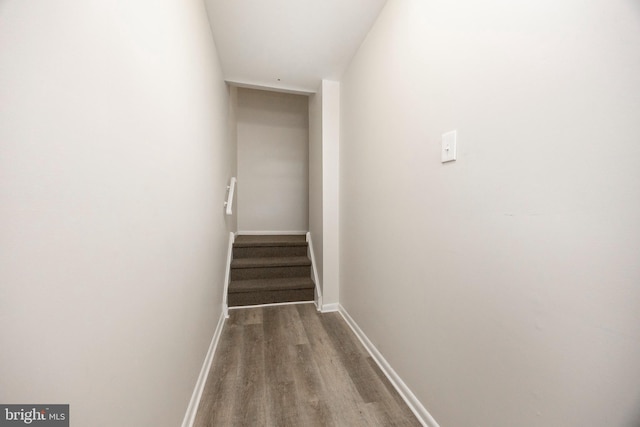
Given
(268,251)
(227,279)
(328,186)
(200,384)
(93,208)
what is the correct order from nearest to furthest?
(93,208) < (200,384) < (328,186) < (227,279) < (268,251)

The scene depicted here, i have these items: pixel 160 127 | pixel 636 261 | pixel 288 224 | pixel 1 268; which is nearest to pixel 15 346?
pixel 1 268

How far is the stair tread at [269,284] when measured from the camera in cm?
248

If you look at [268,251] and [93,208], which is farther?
[268,251]

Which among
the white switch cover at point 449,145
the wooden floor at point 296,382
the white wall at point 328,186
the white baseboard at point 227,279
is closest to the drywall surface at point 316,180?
the white wall at point 328,186

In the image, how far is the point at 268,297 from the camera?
100 inches

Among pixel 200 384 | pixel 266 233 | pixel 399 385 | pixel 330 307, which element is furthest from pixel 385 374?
pixel 266 233

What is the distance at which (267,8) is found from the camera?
59.2 inches

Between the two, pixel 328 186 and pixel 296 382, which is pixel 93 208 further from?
pixel 328 186

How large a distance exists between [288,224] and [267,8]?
9.35ft

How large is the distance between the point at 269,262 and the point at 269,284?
0.86 ft

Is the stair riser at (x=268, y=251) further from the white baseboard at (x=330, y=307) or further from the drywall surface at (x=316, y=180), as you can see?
the white baseboard at (x=330, y=307)

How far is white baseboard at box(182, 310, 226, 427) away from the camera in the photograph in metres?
1.14

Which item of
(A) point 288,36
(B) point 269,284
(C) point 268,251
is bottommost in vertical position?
(B) point 269,284

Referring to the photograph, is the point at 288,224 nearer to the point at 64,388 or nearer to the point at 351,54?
the point at 351,54
